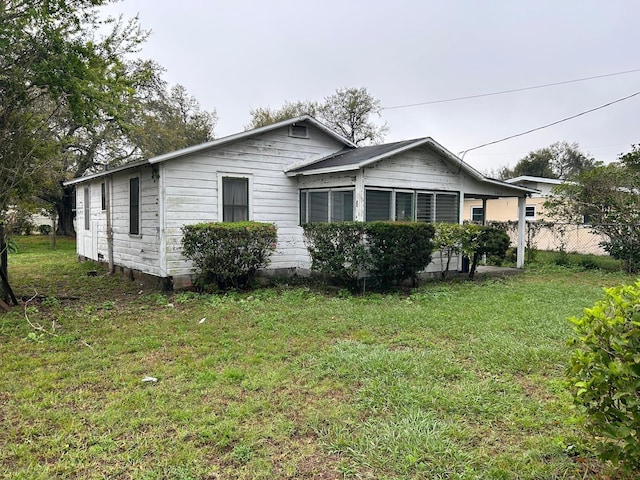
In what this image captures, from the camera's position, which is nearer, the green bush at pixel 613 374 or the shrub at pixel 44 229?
the green bush at pixel 613 374

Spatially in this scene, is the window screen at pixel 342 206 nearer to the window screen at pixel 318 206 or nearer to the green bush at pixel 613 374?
the window screen at pixel 318 206

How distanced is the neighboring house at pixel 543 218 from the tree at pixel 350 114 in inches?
585

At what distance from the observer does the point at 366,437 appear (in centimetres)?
298

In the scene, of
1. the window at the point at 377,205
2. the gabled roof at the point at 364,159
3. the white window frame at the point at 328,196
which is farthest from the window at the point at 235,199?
the window at the point at 377,205

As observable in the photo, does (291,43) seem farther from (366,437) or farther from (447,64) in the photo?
(366,437)

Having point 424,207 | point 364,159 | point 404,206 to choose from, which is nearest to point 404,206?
point 404,206

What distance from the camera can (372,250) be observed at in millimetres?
8312

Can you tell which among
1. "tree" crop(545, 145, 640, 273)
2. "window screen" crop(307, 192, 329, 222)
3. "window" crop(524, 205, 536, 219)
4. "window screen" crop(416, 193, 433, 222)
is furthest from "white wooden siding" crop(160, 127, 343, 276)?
"window" crop(524, 205, 536, 219)

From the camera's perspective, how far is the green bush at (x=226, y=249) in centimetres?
817

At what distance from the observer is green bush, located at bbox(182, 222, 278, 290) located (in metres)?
8.17

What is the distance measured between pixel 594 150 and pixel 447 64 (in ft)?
106

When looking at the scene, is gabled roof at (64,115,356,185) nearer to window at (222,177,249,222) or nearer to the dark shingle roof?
the dark shingle roof

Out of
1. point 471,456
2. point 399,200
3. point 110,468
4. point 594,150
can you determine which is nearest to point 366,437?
point 471,456

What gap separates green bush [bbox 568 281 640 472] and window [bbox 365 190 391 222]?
694cm
